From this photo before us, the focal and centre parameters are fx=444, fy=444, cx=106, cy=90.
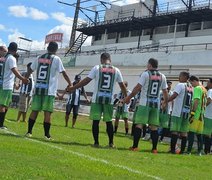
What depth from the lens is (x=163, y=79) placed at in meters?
10.4

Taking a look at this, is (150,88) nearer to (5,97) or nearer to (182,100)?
(182,100)

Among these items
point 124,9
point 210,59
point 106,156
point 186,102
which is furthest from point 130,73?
point 106,156

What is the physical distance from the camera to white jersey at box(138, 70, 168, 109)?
400 inches

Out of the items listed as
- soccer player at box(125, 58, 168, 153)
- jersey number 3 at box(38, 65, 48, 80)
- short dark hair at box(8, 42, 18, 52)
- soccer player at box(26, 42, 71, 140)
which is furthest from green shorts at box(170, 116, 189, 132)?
short dark hair at box(8, 42, 18, 52)

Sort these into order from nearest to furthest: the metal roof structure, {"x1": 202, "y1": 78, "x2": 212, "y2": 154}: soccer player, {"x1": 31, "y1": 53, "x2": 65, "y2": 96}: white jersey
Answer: {"x1": 31, "y1": 53, "x2": 65, "y2": 96}: white jersey
{"x1": 202, "y1": 78, "x2": 212, "y2": 154}: soccer player
the metal roof structure

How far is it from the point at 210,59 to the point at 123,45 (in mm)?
24151

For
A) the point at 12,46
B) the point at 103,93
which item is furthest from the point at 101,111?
the point at 12,46

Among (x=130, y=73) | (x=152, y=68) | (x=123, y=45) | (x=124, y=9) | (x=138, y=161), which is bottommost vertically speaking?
(x=138, y=161)

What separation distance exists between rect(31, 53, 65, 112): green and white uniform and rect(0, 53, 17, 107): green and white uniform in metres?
0.87

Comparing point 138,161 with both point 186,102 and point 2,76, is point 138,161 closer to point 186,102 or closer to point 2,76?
point 186,102

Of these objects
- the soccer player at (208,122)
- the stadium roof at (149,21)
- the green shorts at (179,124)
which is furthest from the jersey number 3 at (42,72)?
the stadium roof at (149,21)

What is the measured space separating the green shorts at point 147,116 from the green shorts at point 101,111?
0.64 metres

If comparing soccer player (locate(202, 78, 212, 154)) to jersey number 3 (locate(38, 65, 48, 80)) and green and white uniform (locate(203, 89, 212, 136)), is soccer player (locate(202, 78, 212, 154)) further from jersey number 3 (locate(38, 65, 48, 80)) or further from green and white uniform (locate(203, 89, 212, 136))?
jersey number 3 (locate(38, 65, 48, 80))

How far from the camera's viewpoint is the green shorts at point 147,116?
10.1 meters
